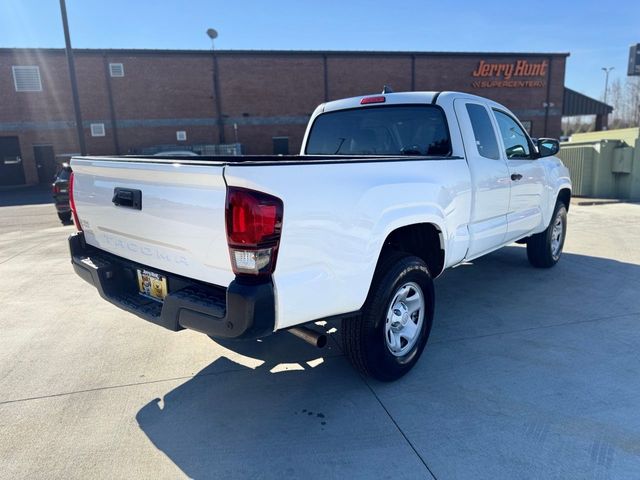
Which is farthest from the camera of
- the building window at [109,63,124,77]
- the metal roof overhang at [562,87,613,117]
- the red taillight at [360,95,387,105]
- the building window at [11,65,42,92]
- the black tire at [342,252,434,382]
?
the metal roof overhang at [562,87,613,117]


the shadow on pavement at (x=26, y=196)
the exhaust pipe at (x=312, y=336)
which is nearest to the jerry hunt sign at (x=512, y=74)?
the shadow on pavement at (x=26, y=196)

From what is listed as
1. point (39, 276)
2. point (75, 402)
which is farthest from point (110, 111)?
point (75, 402)

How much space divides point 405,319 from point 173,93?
84.5 ft

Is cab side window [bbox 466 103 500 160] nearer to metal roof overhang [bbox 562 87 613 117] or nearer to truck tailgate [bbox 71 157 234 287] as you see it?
truck tailgate [bbox 71 157 234 287]

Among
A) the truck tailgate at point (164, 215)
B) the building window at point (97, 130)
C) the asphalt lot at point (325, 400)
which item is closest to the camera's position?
the truck tailgate at point (164, 215)

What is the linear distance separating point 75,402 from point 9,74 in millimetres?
28146

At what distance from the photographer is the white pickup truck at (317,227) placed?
2336mm

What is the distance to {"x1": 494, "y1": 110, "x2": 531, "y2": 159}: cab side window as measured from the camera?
15.6 ft

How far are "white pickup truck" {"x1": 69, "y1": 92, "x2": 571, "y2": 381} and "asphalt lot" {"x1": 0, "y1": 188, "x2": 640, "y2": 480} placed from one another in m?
0.49

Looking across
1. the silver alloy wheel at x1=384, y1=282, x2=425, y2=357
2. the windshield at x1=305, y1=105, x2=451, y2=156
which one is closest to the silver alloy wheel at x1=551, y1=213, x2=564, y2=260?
the windshield at x1=305, y1=105, x2=451, y2=156

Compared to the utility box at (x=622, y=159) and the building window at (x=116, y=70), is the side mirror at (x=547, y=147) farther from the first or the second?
the building window at (x=116, y=70)

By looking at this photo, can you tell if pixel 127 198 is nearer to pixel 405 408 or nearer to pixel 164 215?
pixel 164 215

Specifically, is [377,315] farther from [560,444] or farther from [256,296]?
[560,444]

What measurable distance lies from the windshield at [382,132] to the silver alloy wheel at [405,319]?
4.46 ft
